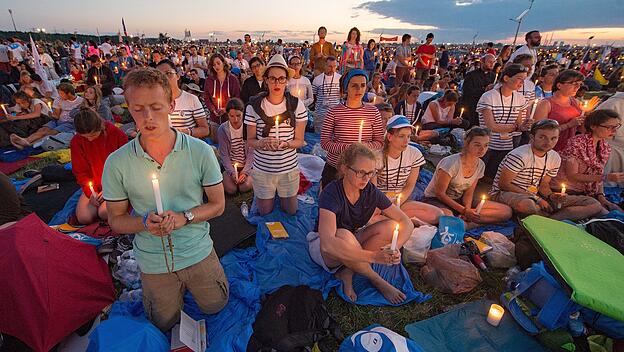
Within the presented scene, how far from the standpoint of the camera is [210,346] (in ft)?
8.54

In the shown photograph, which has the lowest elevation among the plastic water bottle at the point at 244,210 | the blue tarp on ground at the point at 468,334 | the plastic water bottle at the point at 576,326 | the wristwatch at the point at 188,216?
the blue tarp on ground at the point at 468,334

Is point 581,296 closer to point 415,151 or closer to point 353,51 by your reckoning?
point 415,151

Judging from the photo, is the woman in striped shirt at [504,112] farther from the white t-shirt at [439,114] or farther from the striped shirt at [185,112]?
the striped shirt at [185,112]

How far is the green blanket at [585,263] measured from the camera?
2.22 m

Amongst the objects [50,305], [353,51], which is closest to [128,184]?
[50,305]

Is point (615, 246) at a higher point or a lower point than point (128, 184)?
lower

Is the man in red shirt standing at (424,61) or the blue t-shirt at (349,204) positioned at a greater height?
the man in red shirt standing at (424,61)

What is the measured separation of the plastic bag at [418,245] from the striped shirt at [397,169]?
675mm

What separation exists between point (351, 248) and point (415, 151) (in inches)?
77.1

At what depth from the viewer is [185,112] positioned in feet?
15.1

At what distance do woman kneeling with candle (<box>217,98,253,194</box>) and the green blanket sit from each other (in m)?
4.07

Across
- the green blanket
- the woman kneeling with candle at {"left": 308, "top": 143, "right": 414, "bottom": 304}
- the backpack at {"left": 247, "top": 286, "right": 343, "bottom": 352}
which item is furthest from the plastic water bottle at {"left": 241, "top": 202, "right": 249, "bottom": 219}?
the green blanket

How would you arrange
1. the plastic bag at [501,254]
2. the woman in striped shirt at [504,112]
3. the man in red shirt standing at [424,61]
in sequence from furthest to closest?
the man in red shirt standing at [424,61] → the woman in striped shirt at [504,112] → the plastic bag at [501,254]

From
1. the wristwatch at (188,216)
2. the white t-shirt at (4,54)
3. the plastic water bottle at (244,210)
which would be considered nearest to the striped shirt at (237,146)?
the plastic water bottle at (244,210)
